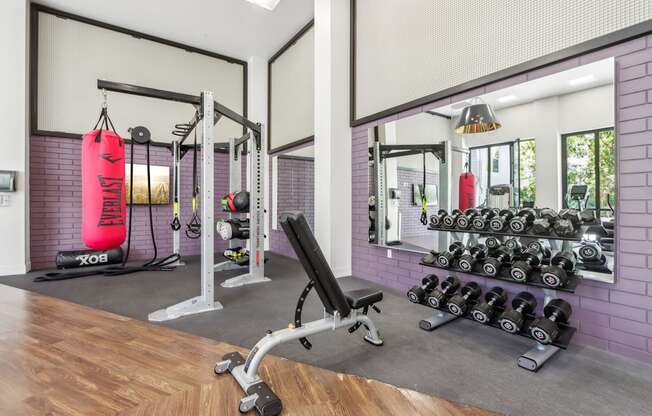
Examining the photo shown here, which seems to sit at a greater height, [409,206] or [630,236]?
[409,206]

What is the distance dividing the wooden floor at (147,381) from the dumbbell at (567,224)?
1213 millimetres

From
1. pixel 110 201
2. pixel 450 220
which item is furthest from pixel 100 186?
pixel 450 220

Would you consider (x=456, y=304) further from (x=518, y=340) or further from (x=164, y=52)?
(x=164, y=52)

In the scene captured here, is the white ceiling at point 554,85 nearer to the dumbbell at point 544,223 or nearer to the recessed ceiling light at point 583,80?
the recessed ceiling light at point 583,80

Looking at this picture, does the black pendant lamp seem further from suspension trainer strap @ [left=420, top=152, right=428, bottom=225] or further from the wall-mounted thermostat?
the wall-mounted thermostat

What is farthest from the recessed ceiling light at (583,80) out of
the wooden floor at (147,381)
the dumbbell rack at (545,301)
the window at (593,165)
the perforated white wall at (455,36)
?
the wooden floor at (147,381)

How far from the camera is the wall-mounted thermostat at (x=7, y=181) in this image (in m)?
4.00

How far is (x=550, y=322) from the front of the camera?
1.83 m

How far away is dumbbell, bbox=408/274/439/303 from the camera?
2381 mm

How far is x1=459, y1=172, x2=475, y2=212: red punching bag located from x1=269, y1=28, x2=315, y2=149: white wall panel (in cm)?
282

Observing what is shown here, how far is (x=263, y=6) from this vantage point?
14.8 ft

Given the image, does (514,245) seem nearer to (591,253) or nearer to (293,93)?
(591,253)

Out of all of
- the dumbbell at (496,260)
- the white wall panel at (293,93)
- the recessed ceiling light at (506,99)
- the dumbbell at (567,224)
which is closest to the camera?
the dumbbell at (567,224)

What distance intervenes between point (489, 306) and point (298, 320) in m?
1.36
